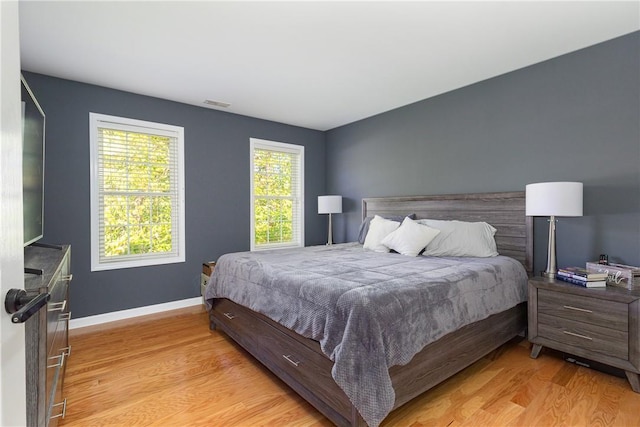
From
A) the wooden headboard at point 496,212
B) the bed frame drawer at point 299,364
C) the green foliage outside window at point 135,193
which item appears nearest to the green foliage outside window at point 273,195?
the green foliage outside window at point 135,193

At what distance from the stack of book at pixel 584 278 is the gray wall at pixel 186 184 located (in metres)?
3.45

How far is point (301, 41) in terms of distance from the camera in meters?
2.47

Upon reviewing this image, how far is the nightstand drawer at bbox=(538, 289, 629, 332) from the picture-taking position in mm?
2070

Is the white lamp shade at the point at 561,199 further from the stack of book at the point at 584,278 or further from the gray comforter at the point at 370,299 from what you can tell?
the gray comforter at the point at 370,299

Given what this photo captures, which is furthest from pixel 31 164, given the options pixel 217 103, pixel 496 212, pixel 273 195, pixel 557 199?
pixel 496 212

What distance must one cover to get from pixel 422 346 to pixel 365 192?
3081 mm

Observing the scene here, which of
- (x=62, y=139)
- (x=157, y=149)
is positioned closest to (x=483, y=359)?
(x=157, y=149)

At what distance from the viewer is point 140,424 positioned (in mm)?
1761

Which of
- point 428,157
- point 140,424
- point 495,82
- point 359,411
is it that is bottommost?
point 140,424

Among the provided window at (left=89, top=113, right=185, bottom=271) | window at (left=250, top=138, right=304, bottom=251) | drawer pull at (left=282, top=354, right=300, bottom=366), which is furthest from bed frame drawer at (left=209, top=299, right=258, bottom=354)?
window at (left=250, top=138, right=304, bottom=251)

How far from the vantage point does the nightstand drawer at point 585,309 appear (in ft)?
6.79

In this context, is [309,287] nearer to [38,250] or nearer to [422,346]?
[422,346]

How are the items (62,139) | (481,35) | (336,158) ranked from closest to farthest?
(481,35) → (62,139) → (336,158)

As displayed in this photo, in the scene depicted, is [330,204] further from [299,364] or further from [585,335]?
[585,335]
